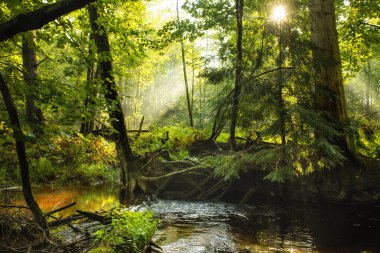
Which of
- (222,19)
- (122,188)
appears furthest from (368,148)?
(122,188)

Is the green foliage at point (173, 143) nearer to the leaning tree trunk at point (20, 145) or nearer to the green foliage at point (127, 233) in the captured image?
the green foliage at point (127, 233)

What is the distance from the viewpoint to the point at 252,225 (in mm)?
7703

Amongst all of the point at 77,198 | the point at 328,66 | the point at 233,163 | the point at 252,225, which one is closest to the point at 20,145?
the point at 233,163

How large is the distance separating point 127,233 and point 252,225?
4000 mm

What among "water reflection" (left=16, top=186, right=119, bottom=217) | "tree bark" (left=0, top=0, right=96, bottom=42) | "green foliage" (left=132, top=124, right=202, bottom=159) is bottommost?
"water reflection" (left=16, top=186, right=119, bottom=217)

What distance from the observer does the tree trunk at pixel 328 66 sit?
7801mm

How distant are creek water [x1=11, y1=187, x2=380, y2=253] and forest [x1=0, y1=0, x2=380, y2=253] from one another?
0.18ft

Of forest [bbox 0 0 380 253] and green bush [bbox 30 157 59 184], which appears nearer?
forest [bbox 0 0 380 253]

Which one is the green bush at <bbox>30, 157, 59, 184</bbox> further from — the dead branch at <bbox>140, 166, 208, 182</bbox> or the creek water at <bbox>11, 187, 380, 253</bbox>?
the dead branch at <bbox>140, 166, 208, 182</bbox>

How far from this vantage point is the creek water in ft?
20.4

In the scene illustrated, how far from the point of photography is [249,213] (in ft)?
28.9

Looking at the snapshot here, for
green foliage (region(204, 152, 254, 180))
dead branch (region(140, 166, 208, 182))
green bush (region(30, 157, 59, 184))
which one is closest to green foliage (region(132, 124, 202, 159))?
dead branch (region(140, 166, 208, 182))

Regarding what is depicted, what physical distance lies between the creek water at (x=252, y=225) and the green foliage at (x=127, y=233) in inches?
39.5

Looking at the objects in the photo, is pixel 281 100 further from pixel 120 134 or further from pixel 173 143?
pixel 173 143
